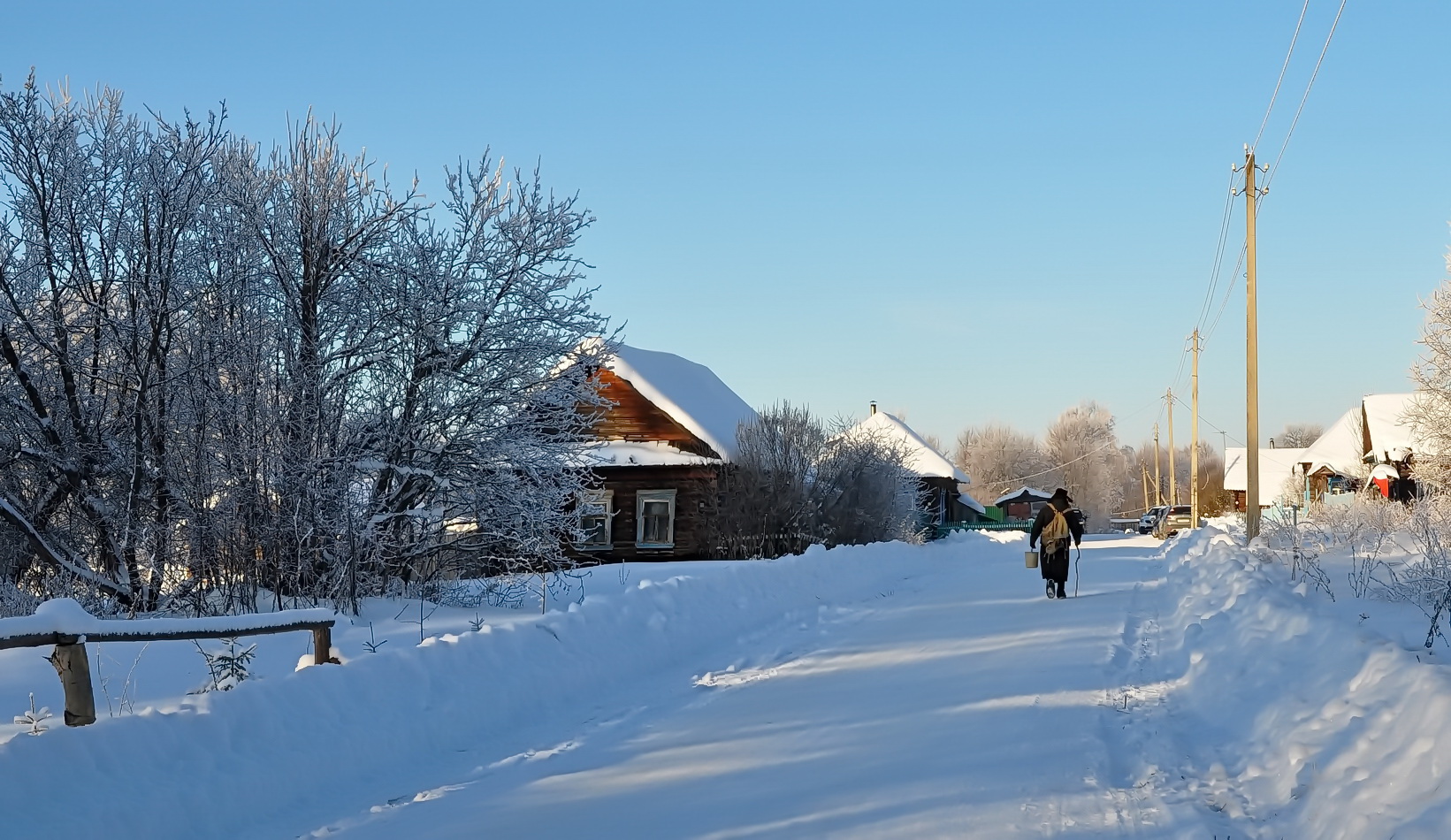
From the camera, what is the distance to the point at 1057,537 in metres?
20.1

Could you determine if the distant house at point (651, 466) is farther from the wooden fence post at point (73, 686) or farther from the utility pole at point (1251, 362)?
the wooden fence post at point (73, 686)

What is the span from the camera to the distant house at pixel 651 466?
33562mm

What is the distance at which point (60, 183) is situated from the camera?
14906 millimetres

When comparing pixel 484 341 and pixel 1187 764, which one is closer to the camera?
pixel 1187 764

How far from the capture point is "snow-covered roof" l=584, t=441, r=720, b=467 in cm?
3331

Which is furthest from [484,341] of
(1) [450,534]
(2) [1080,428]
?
(2) [1080,428]

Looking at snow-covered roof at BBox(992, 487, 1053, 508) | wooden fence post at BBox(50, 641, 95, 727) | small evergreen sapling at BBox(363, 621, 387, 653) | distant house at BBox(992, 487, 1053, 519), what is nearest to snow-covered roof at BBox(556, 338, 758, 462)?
small evergreen sapling at BBox(363, 621, 387, 653)

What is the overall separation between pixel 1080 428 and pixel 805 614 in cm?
13423

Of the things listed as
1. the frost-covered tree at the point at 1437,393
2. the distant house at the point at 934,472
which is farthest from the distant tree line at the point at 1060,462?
the frost-covered tree at the point at 1437,393

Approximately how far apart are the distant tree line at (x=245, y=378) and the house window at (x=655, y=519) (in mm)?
17714

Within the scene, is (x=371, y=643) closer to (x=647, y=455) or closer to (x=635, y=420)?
(x=647, y=455)

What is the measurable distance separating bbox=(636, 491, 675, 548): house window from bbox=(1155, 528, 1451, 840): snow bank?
22.9 m

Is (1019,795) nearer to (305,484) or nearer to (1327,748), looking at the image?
(1327,748)

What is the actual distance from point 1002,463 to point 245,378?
13781cm
